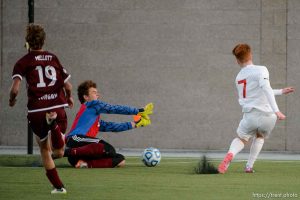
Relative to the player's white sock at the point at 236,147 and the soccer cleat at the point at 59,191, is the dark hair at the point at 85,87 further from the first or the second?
the soccer cleat at the point at 59,191

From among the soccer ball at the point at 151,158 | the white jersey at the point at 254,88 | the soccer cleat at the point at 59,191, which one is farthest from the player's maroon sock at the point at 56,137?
the soccer ball at the point at 151,158

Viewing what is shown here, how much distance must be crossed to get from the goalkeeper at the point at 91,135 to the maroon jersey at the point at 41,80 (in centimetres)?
420

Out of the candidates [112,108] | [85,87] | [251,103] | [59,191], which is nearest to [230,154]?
[251,103]

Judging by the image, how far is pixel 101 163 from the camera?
1502cm

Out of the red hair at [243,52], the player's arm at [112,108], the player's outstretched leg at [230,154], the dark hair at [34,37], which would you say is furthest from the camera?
the player's arm at [112,108]

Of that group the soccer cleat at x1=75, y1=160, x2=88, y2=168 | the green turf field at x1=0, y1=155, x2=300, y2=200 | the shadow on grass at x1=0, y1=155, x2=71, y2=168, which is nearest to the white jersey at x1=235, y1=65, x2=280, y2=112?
the green turf field at x1=0, y1=155, x2=300, y2=200

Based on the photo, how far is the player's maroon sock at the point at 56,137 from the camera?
33.9 feet

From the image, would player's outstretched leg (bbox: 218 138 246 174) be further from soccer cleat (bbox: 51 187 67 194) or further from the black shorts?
soccer cleat (bbox: 51 187 67 194)

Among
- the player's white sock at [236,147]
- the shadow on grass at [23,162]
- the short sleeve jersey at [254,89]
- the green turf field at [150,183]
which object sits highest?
the short sleeve jersey at [254,89]

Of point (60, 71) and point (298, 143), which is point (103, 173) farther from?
point (298, 143)

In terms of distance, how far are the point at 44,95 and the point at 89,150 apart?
14.8 feet

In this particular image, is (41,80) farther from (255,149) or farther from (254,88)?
(255,149)

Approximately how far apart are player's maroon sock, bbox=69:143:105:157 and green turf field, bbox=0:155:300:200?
289 millimetres

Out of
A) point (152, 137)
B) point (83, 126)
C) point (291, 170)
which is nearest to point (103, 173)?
point (83, 126)
